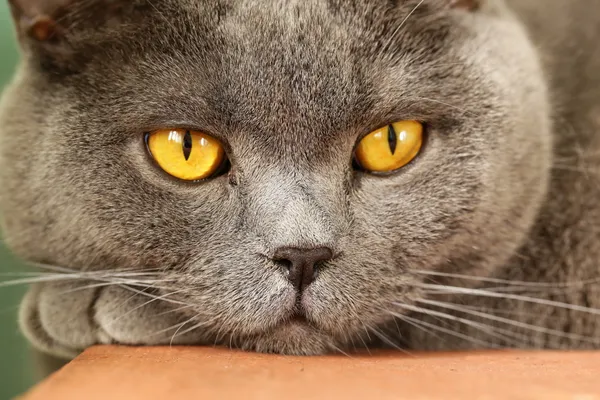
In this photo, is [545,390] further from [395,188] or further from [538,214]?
[538,214]

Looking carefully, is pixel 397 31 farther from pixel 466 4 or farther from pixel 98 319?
pixel 98 319

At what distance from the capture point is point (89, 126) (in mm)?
991

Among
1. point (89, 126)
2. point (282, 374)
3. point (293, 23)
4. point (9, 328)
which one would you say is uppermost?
point (293, 23)

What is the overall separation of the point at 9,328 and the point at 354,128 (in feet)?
3.19

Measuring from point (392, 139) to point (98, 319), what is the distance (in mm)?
520

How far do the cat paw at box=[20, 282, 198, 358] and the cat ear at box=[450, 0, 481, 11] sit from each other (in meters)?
0.66

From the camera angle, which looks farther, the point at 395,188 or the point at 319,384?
the point at 395,188

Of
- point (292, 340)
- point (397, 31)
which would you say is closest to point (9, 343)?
point (292, 340)

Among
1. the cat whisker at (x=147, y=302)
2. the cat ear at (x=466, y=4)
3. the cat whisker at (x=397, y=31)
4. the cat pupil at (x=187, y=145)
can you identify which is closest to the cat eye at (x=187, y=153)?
the cat pupil at (x=187, y=145)

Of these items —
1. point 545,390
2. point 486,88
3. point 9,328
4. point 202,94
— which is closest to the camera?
point 545,390

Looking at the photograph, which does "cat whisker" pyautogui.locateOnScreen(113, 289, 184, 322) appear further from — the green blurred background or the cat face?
the green blurred background

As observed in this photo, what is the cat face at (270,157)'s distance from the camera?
0.91 meters

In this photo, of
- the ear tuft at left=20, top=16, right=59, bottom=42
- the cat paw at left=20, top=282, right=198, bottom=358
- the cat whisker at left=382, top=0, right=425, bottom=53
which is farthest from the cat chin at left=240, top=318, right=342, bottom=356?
the ear tuft at left=20, top=16, right=59, bottom=42

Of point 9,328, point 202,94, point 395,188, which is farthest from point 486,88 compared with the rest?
point 9,328
